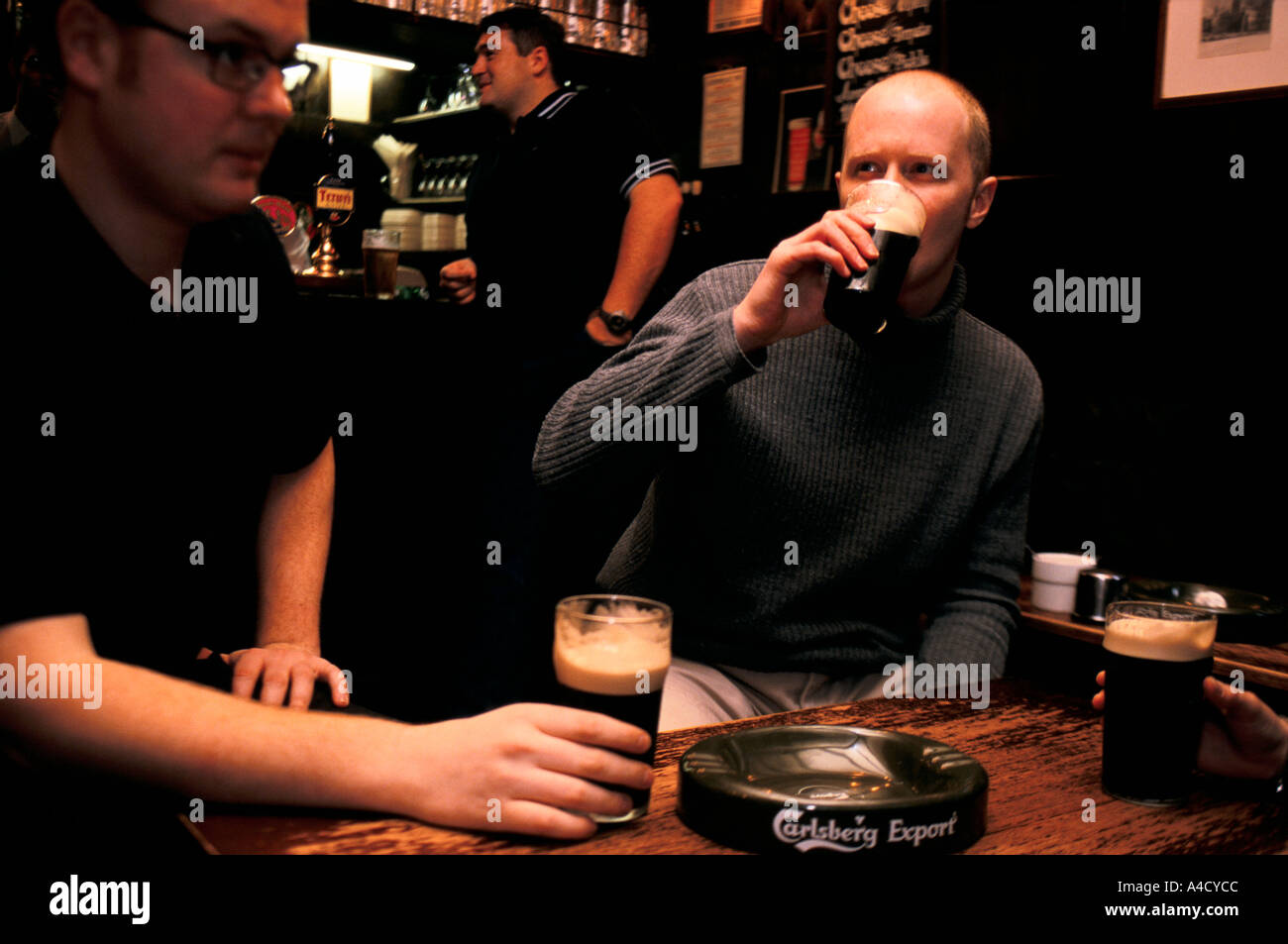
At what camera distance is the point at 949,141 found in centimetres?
183

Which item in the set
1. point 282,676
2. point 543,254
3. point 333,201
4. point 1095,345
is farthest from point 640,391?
point 333,201

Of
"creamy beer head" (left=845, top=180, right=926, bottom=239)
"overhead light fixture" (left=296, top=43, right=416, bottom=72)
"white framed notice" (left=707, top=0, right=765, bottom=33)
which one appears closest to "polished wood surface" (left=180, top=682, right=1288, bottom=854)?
"creamy beer head" (left=845, top=180, right=926, bottom=239)

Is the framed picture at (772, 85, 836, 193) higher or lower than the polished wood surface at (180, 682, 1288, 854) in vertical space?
higher

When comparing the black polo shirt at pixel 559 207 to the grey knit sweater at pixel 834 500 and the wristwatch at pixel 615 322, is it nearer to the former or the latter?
the wristwatch at pixel 615 322

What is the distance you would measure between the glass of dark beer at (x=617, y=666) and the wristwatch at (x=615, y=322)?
271 centimetres

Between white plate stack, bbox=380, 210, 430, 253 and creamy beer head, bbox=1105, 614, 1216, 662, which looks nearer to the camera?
creamy beer head, bbox=1105, 614, 1216, 662

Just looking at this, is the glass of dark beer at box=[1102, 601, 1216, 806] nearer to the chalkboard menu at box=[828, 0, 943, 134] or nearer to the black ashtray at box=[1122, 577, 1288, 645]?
the black ashtray at box=[1122, 577, 1288, 645]

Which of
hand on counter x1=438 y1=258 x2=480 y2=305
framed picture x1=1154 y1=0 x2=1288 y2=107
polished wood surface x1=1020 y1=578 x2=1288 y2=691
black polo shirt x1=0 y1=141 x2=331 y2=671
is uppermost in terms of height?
framed picture x1=1154 y1=0 x2=1288 y2=107

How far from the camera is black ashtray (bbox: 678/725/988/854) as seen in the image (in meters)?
0.87

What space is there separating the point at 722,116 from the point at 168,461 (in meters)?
3.36

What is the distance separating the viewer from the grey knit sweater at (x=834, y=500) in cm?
181

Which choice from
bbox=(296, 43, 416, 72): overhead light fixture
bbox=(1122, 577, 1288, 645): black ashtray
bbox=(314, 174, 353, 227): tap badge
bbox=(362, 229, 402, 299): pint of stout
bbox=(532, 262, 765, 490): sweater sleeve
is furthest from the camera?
bbox=(296, 43, 416, 72): overhead light fixture

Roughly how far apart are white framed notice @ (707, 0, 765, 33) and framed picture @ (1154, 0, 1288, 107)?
5.58 ft

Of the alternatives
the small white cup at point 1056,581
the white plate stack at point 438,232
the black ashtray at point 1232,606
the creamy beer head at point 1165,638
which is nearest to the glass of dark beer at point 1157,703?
the creamy beer head at point 1165,638
